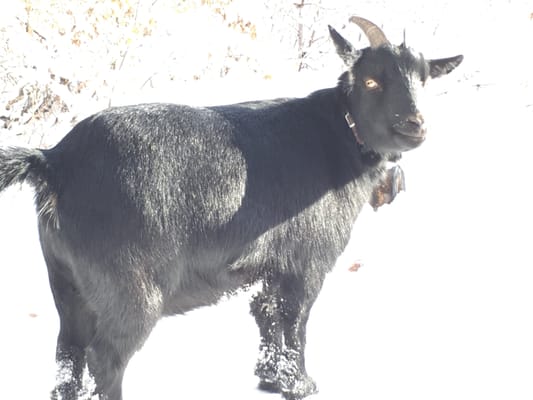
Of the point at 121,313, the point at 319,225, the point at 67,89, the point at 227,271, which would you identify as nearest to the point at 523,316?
the point at 319,225

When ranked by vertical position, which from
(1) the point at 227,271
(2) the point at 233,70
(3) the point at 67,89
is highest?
(2) the point at 233,70

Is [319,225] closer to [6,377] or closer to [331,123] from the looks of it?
[331,123]

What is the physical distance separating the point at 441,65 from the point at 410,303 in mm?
1643

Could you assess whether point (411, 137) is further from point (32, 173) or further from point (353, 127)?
point (32, 173)

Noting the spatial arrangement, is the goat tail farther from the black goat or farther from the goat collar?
the goat collar

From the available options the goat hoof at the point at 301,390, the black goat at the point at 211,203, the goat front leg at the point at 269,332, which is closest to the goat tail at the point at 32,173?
the black goat at the point at 211,203

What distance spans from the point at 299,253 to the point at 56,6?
4.71 m

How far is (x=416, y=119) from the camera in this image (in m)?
4.54

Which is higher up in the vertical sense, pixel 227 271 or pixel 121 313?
pixel 227 271

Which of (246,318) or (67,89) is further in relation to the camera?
(67,89)

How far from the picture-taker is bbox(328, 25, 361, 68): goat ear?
4750 mm

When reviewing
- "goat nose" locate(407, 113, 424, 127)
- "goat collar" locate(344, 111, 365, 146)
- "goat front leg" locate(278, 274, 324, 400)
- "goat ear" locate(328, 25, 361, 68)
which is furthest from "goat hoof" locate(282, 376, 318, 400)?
"goat ear" locate(328, 25, 361, 68)

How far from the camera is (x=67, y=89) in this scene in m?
8.06

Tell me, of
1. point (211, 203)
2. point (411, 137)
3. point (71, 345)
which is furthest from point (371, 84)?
point (71, 345)
